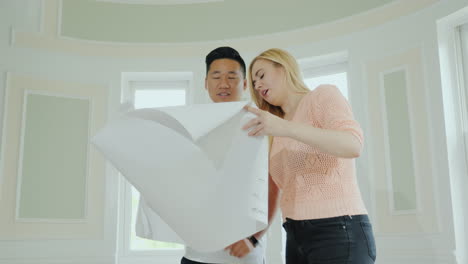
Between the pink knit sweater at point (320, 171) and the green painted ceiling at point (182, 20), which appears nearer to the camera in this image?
the pink knit sweater at point (320, 171)

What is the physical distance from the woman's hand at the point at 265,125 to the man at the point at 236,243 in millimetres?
434

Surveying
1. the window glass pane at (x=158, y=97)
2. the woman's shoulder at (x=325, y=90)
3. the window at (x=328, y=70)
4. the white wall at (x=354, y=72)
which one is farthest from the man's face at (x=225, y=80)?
the window glass pane at (x=158, y=97)

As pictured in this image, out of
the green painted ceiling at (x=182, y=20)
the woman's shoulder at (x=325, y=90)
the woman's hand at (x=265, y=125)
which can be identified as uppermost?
the green painted ceiling at (x=182, y=20)

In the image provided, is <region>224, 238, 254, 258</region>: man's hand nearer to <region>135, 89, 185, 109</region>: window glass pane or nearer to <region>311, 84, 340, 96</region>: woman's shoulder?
<region>311, 84, 340, 96</region>: woman's shoulder

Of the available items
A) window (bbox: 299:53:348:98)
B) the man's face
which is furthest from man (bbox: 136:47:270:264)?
window (bbox: 299:53:348:98)

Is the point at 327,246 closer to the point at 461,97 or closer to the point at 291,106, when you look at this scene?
the point at 291,106

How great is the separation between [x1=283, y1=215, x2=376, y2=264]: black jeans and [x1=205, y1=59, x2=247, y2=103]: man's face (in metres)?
0.77

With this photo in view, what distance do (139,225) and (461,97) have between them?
196 cm

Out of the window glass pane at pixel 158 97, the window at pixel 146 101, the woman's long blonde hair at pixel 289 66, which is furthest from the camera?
the window glass pane at pixel 158 97

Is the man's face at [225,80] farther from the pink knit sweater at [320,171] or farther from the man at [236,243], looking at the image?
the pink knit sweater at [320,171]

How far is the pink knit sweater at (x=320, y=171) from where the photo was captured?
1.17 metres

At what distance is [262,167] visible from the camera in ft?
3.96

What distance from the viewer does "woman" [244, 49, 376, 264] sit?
1134mm

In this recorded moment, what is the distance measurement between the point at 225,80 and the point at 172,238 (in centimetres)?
64
